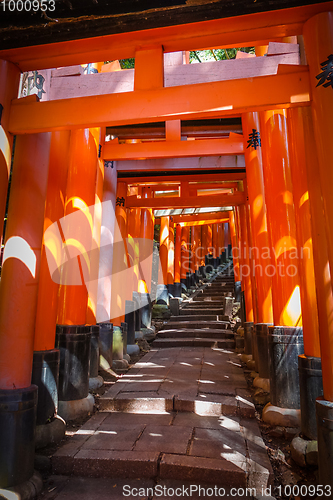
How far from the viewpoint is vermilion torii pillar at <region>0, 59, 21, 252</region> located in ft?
9.37

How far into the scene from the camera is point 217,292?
46.8ft

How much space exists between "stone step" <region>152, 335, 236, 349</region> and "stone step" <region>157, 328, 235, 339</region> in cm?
14

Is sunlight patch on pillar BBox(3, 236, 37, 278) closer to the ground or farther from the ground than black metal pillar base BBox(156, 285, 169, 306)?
closer to the ground

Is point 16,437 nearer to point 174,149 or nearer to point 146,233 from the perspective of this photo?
point 174,149

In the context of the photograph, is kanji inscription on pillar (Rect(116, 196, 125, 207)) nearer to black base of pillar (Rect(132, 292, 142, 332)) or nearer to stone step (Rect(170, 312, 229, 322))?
black base of pillar (Rect(132, 292, 142, 332))

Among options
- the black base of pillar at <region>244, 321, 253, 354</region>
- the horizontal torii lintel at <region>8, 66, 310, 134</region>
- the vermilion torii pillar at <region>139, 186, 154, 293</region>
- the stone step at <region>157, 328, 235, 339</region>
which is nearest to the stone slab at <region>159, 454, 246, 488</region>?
the horizontal torii lintel at <region>8, 66, 310, 134</region>

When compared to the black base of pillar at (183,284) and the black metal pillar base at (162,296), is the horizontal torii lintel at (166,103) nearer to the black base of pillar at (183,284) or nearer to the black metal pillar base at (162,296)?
the black metal pillar base at (162,296)

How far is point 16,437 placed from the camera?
8.57 feet

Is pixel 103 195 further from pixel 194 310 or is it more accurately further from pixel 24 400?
pixel 194 310

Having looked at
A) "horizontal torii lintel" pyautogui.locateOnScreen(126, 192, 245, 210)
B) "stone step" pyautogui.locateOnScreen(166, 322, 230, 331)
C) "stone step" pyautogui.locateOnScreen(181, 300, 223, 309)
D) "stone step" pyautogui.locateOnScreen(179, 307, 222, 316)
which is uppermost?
"horizontal torii lintel" pyautogui.locateOnScreen(126, 192, 245, 210)

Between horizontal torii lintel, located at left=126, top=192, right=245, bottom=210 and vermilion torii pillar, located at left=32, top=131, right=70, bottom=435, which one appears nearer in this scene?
vermilion torii pillar, located at left=32, top=131, right=70, bottom=435

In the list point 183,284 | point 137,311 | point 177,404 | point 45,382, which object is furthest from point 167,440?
point 183,284

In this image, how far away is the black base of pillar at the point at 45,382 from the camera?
343cm

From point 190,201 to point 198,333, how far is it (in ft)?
11.5
